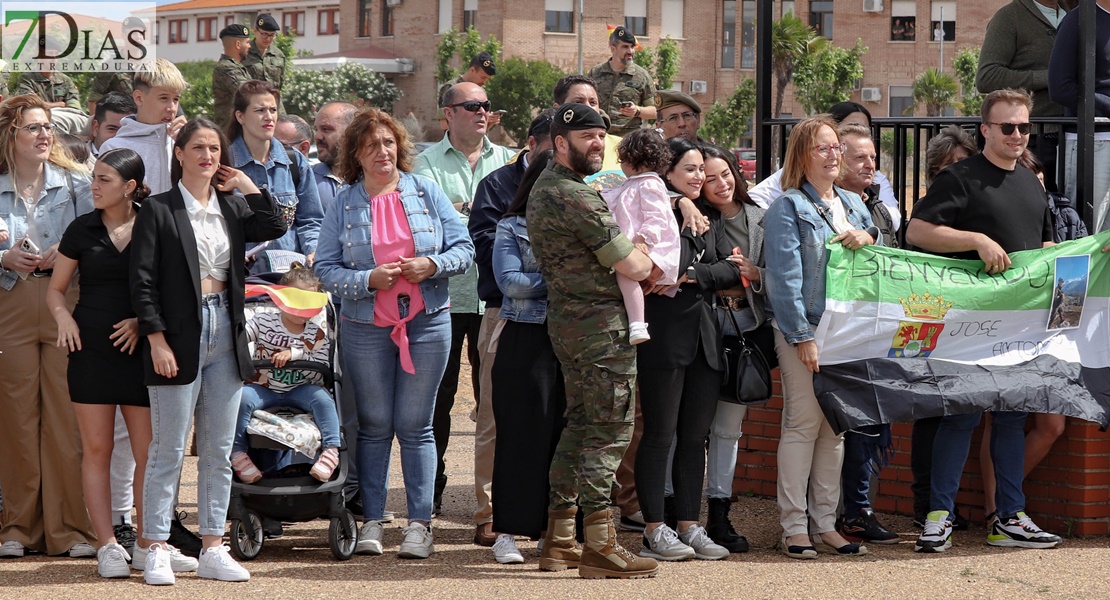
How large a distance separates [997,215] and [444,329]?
283 centimetres

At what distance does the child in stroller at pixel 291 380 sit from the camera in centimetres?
646

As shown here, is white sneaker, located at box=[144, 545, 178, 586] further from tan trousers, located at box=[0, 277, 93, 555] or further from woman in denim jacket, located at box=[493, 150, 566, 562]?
woman in denim jacket, located at box=[493, 150, 566, 562]

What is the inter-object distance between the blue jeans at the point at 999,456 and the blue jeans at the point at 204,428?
138 inches

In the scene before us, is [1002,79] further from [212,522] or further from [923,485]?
[212,522]

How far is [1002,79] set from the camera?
8.03m

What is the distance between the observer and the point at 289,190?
7.28 m

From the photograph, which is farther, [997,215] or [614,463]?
[997,215]

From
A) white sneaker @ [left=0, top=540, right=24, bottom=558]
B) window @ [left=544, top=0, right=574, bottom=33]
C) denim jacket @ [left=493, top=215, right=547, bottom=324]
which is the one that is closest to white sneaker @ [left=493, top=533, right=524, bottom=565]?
denim jacket @ [left=493, top=215, right=547, bottom=324]

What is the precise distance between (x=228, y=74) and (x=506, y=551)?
626 centimetres

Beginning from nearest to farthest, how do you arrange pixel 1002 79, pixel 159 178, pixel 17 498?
pixel 17 498 → pixel 159 178 → pixel 1002 79

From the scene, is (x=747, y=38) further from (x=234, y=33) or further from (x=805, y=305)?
(x=805, y=305)

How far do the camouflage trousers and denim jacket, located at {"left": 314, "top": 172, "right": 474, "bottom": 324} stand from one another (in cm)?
79

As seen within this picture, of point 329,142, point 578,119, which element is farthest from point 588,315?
point 329,142

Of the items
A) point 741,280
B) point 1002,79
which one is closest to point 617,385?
point 741,280
